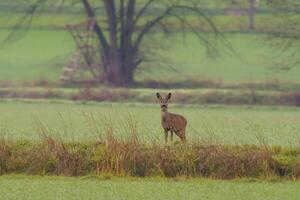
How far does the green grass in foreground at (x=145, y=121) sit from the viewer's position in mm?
27859

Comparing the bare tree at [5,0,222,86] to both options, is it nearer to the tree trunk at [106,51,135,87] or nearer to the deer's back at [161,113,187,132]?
the tree trunk at [106,51,135,87]

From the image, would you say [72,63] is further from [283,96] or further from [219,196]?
[219,196]

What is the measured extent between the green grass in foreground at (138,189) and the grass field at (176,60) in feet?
82.7

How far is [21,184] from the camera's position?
73.3 ft

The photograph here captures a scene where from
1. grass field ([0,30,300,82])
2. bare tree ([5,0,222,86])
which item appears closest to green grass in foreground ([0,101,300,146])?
bare tree ([5,0,222,86])

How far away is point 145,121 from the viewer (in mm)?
33781

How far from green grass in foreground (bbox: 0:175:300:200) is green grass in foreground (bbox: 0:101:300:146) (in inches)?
56.6

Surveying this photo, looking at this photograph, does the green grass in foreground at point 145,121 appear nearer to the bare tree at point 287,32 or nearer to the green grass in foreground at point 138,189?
the green grass in foreground at point 138,189

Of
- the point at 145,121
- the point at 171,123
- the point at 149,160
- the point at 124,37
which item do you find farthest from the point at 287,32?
the point at 149,160

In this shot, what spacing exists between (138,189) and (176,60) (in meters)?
37.5

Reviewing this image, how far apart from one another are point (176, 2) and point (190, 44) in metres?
16.6

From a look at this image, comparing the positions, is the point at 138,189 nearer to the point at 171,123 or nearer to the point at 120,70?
the point at 171,123

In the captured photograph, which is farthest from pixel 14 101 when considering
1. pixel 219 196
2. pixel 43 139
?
pixel 219 196

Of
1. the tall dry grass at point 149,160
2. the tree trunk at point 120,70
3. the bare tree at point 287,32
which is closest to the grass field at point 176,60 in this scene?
the tree trunk at point 120,70
